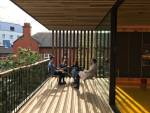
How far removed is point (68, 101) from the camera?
898cm

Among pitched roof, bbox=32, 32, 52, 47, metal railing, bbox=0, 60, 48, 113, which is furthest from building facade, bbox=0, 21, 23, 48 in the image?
metal railing, bbox=0, 60, 48, 113

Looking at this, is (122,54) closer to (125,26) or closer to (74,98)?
(125,26)

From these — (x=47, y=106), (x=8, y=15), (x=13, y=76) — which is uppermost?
(x=8, y=15)

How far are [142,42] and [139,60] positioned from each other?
2.64 ft

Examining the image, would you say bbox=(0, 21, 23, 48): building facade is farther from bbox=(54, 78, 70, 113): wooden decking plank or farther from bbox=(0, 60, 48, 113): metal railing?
bbox=(0, 60, 48, 113): metal railing

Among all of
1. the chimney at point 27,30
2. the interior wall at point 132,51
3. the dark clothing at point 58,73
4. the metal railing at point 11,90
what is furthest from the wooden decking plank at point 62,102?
the chimney at point 27,30

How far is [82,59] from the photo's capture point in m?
17.3

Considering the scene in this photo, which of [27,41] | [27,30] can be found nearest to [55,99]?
[27,30]

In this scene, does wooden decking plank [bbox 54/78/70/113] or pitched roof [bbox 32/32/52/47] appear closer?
wooden decking plank [bbox 54/78/70/113]

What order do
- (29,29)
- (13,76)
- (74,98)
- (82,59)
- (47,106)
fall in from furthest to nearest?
(29,29), (82,59), (74,98), (47,106), (13,76)

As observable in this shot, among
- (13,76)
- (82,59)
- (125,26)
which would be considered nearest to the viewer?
(13,76)

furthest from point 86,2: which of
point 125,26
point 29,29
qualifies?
point 29,29

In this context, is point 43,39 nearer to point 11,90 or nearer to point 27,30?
point 27,30

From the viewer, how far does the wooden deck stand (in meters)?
7.75
